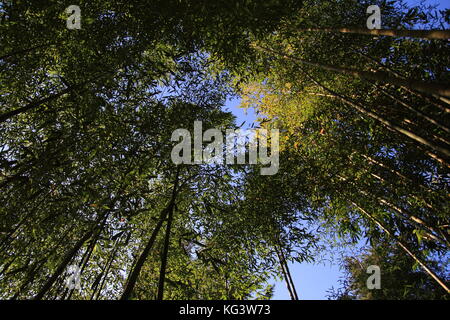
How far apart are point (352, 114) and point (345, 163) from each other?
104 centimetres

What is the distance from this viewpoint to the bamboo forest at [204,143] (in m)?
3.28

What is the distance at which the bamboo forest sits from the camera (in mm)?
3279

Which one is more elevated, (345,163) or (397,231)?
(345,163)

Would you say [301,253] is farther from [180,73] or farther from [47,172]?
[47,172]

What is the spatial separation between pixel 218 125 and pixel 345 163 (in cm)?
263

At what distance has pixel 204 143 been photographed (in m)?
4.71

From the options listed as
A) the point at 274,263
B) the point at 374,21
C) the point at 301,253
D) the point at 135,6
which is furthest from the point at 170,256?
the point at 374,21
